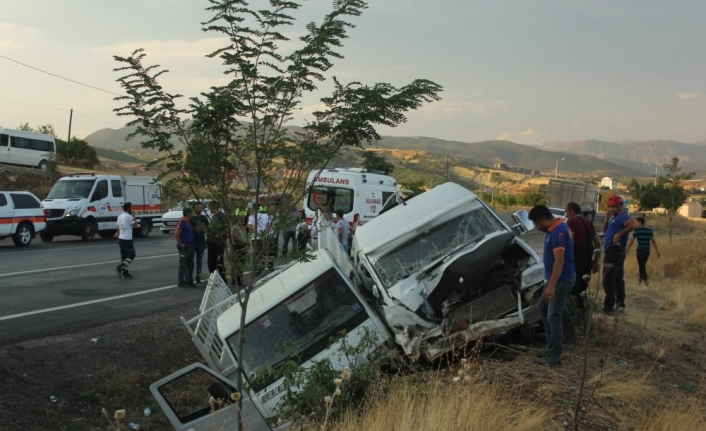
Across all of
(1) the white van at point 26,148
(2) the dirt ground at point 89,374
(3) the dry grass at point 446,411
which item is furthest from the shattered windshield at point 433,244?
(1) the white van at point 26,148

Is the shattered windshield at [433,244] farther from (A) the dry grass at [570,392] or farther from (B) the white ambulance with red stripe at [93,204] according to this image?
(B) the white ambulance with red stripe at [93,204]

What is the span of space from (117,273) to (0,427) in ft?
29.0

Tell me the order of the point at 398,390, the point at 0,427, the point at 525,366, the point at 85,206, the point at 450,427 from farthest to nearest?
the point at 85,206
the point at 525,366
the point at 0,427
the point at 398,390
the point at 450,427

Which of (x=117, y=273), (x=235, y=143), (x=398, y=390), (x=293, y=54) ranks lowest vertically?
(x=117, y=273)

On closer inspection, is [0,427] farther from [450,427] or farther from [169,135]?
[450,427]

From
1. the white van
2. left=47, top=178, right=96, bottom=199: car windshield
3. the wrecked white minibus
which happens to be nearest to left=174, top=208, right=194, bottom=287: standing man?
the wrecked white minibus

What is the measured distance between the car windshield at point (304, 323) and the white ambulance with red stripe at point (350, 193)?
36.7 ft

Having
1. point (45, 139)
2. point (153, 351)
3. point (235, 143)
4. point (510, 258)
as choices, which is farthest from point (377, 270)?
point (45, 139)

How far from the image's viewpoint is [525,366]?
6.64m

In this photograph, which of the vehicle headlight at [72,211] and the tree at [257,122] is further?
the vehicle headlight at [72,211]

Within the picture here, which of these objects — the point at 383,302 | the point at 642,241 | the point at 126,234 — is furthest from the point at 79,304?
the point at 642,241

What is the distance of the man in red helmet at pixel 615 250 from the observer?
9.82m

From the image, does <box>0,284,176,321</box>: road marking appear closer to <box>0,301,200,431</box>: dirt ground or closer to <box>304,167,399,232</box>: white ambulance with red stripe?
<box>0,301,200,431</box>: dirt ground

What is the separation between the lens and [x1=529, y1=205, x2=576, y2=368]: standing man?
21.3ft
